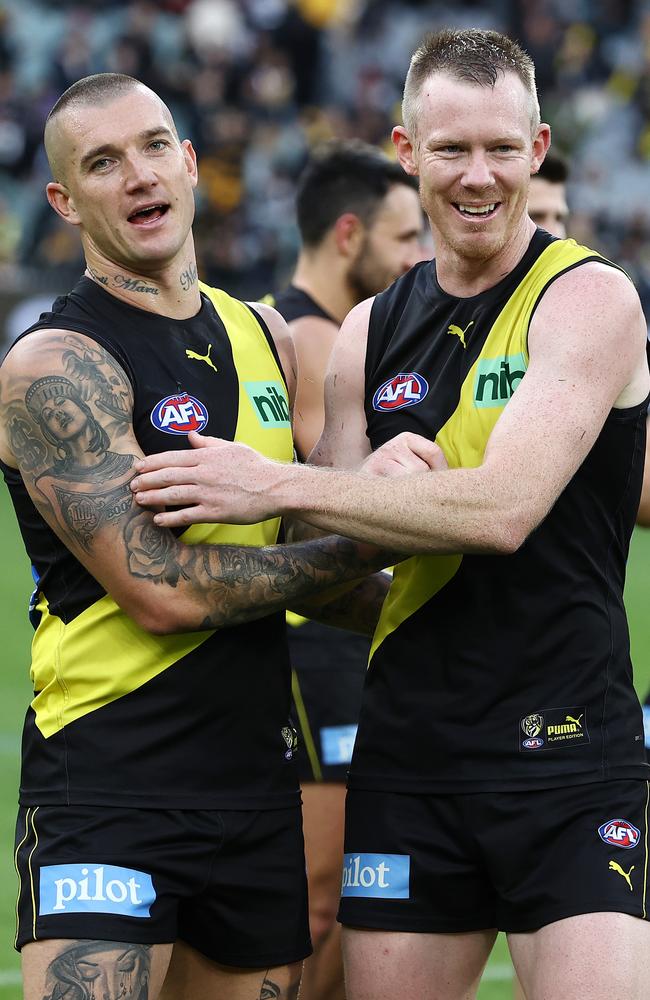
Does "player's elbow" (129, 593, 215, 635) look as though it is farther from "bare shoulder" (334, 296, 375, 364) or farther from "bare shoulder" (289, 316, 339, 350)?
"bare shoulder" (289, 316, 339, 350)

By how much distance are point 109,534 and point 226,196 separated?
57.2 feet

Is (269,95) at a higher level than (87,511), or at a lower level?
higher

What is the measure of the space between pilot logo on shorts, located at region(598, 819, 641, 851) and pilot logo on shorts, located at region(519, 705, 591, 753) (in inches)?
7.7

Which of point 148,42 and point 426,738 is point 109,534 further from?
point 148,42

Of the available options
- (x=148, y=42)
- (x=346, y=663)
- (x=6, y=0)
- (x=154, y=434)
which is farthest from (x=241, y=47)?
(x=154, y=434)

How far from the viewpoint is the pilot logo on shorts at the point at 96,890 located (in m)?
3.28

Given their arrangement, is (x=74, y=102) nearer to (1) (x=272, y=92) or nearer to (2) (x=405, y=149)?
(2) (x=405, y=149)

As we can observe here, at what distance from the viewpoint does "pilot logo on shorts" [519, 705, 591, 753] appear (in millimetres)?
3441

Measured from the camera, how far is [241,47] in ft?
70.7

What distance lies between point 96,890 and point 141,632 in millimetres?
605

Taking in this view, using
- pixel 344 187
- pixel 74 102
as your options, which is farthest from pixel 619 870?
pixel 344 187

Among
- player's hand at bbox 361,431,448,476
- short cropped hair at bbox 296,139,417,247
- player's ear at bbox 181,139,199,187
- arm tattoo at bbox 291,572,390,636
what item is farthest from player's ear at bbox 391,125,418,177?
short cropped hair at bbox 296,139,417,247

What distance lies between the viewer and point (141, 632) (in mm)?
3510

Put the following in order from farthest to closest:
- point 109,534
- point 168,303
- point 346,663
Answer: point 346,663 → point 168,303 → point 109,534
